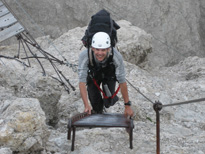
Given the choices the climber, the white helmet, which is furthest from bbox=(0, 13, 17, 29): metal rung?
the white helmet

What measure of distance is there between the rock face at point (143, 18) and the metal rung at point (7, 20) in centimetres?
579

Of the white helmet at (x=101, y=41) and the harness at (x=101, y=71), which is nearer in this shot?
the white helmet at (x=101, y=41)

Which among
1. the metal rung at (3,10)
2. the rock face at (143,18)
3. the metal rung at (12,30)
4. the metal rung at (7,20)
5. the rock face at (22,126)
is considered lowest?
the rock face at (22,126)

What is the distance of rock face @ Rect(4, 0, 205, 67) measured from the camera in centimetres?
1273

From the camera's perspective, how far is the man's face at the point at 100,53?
3.59 m

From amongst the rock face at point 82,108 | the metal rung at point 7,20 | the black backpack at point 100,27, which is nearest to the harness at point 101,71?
the black backpack at point 100,27

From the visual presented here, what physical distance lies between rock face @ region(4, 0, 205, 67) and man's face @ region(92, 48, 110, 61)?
912cm

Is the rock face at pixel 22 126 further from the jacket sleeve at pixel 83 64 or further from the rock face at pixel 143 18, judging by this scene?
the rock face at pixel 143 18

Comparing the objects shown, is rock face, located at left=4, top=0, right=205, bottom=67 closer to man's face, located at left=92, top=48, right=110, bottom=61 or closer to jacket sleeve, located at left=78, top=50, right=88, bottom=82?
jacket sleeve, located at left=78, top=50, right=88, bottom=82

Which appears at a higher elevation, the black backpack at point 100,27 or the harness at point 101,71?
the black backpack at point 100,27

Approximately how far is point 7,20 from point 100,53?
397 cm

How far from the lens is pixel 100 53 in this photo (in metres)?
3.60

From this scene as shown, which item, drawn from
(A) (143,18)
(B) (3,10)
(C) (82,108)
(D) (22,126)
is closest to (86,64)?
(D) (22,126)

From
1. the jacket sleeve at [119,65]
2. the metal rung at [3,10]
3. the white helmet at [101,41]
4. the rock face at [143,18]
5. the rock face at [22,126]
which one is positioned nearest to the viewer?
the rock face at [22,126]
